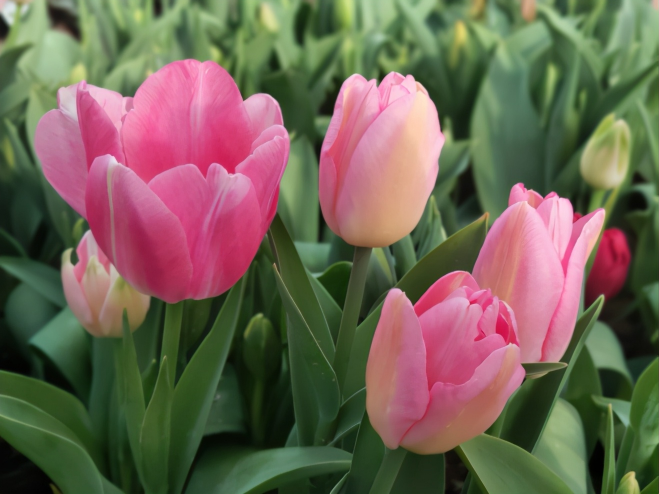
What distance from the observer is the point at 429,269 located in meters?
0.48

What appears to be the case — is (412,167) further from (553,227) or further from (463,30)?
(463,30)

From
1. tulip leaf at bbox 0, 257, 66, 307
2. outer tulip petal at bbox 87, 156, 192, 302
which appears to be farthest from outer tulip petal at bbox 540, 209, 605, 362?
tulip leaf at bbox 0, 257, 66, 307

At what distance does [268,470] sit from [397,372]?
0.17 meters

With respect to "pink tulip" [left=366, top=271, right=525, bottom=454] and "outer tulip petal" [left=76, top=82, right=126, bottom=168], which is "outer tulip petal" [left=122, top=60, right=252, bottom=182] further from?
"pink tulip" [left=366, top=271, right=525, bottom=454]

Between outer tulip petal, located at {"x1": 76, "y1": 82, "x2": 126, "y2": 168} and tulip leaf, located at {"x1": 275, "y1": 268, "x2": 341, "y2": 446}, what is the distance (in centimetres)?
12

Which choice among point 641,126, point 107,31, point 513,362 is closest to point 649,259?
point 641,126

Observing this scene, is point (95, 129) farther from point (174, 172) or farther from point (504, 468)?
point (504, 468)

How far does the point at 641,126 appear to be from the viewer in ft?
3.75

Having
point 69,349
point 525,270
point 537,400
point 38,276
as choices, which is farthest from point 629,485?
point 38,276

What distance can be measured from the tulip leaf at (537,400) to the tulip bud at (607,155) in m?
0.49

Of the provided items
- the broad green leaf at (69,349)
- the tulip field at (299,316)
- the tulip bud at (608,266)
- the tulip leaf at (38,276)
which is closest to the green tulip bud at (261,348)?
the tulip field at (299,316)

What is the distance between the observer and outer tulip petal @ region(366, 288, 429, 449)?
12.3 inches

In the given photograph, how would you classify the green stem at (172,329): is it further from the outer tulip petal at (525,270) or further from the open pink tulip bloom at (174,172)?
the outer tulip petal at (525,270)

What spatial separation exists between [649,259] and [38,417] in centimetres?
86
